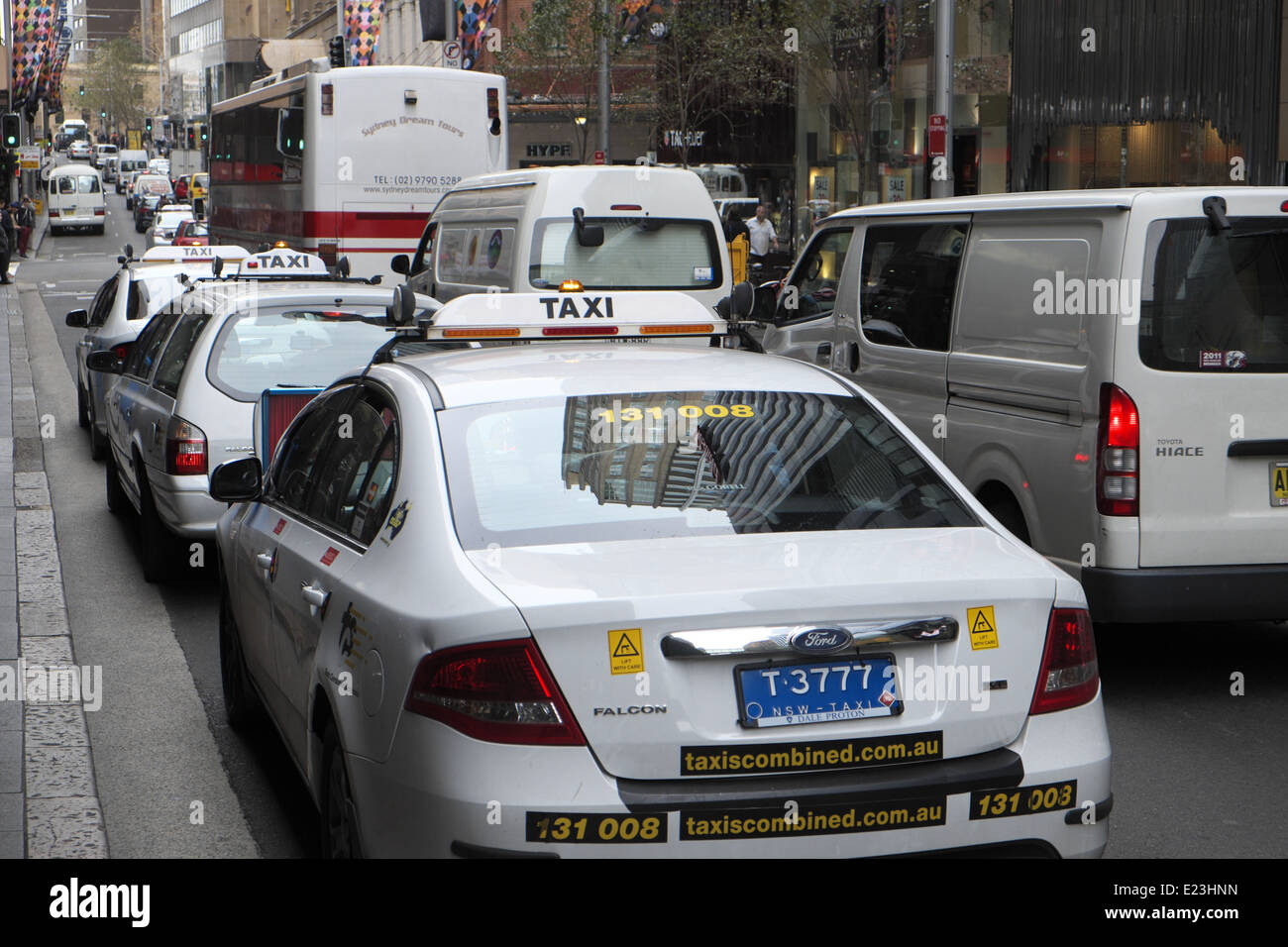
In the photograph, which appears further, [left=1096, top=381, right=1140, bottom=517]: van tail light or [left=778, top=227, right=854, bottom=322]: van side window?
[left=778, top=227, right=854, bottom=322]: van side window

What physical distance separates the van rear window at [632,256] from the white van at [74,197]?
209ft

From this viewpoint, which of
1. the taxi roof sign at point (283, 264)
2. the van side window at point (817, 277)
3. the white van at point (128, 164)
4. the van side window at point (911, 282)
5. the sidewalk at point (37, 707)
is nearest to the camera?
the sidewalk at point (37, 707)

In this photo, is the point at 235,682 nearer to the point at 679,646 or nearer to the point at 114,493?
the point at 679,646

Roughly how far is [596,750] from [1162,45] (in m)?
24.1

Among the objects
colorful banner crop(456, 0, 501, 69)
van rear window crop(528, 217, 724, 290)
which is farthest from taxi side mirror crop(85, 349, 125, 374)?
colorful banner crop(456, 0, 501, 69)

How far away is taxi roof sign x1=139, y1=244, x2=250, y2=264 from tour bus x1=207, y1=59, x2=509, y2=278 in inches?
102

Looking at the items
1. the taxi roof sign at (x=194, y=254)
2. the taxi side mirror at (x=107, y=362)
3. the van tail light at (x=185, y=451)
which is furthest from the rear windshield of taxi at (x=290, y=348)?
the taxi roof sign at (x=194, y=254)

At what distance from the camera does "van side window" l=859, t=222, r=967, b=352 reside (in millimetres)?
7863

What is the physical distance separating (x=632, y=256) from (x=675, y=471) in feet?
33.3

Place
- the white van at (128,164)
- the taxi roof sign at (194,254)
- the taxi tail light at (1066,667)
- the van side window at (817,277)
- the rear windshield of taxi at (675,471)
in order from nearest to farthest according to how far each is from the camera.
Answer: the taxi tail light at (1066,667) → the rear windshield of taxi at (675,471) → the van side window at (817,277) → the taxi roof sign at (194,254) → the white van at (128,164)

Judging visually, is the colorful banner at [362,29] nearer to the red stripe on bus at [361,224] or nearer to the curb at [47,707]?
the red stripe on bus at [361,224]

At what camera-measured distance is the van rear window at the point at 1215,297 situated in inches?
253

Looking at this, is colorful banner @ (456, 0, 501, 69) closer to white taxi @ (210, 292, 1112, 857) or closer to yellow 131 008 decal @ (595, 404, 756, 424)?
yellow 131 008 decal @ (595, 404, 756, 424)

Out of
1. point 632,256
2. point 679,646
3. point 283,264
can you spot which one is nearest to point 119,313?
point 283,264
